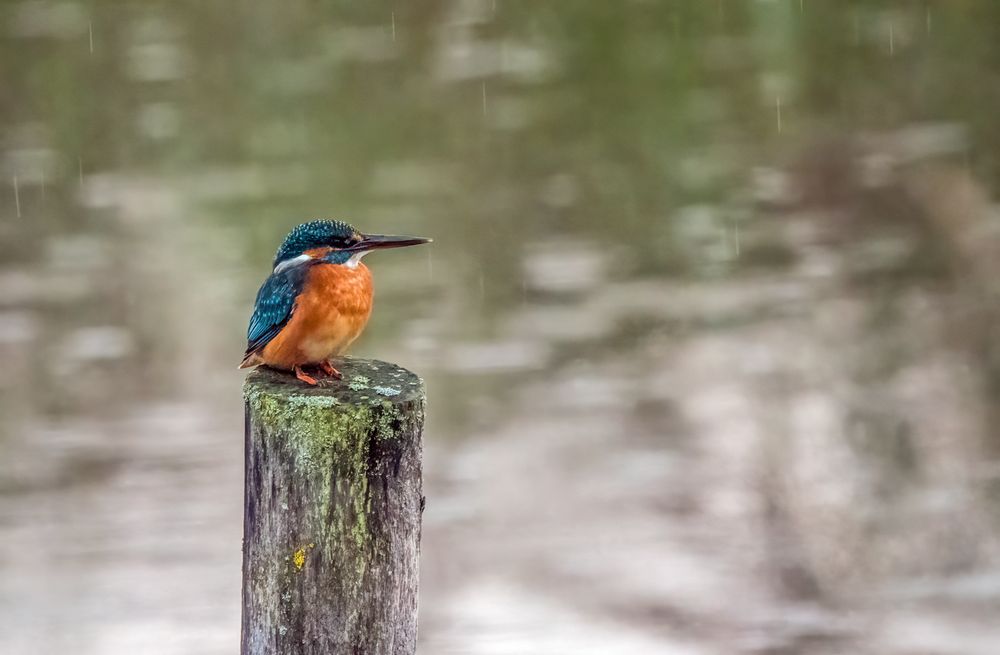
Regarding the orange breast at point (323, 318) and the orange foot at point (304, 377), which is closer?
the orange foot at point (304, 377)

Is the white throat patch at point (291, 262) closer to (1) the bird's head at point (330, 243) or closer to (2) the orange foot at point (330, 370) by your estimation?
(1) the bird's head at point (330, 243)

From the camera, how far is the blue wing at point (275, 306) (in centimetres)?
324

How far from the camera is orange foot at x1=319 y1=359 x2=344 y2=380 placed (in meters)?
2.93

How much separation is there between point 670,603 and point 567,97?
4.64 metres

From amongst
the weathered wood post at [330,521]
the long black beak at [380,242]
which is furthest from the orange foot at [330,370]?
the long black beak at [380,242]

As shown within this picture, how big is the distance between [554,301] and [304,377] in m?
4.89

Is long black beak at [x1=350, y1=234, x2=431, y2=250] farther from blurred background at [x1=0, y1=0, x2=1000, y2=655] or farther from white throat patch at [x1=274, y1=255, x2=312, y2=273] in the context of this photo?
blurred background at [x1=0, y1=0, x2=1000, y2=655]

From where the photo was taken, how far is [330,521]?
2660 mm

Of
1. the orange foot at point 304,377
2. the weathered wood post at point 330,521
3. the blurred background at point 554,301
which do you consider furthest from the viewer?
the blurred background at point 554,301

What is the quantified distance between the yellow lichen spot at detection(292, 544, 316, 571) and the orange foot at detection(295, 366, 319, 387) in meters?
0.33

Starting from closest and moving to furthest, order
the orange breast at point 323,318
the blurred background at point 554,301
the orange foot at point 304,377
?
the orange foot at point 304,377 → the orange breast at point 323,318 → the blurred background at point 554,301

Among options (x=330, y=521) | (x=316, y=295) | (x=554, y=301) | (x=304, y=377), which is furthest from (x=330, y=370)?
(x=554, y=301)

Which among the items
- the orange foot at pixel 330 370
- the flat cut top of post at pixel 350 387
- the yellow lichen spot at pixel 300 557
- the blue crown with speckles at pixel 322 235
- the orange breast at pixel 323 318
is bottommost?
the yellow lichen spot at pixel 300 557

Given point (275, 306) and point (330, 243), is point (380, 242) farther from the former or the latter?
point (275, 306)
